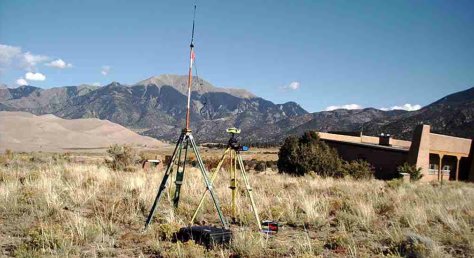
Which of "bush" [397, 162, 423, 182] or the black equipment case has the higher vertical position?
the black equipment case

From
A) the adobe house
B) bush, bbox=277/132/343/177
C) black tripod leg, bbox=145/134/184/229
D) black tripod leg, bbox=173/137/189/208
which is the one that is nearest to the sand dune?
the adobe house

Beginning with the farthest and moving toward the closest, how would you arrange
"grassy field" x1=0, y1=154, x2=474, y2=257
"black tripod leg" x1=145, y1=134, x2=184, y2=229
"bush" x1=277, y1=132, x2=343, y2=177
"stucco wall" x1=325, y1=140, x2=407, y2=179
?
"stucco wall" x1=325, y1=140, x2=407, y2=179 → "bush" x1=277, y1=132, x2=343, y2=177 → "black tripod leg" x1=145, y1=134, x2=184, y2=229 → "grassy field" x1=0, y1=154, x2=474, y2=257

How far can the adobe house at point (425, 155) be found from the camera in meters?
37.2

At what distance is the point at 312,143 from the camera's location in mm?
33281

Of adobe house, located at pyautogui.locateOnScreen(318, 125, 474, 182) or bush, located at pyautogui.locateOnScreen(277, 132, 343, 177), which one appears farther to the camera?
adobe house, located at pyautogui.locateOnScreen(318, 125, 474, 182)

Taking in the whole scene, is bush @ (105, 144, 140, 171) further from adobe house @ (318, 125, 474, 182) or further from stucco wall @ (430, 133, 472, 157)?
stucco wall @ (430, 133, 472, 157)

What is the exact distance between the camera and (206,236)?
6379mm

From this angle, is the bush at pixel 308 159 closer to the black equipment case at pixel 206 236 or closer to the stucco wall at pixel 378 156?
the stucco wall at pixel 378 156

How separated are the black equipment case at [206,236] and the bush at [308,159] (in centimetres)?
2427

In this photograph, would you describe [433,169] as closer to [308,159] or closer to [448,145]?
[448,145]

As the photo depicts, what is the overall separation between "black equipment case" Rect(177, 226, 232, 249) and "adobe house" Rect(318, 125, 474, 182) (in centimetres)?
3360

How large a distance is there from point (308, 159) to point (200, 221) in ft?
77.9

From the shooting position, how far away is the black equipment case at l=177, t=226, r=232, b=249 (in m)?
6.34

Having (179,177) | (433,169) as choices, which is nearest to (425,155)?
(433,169)
